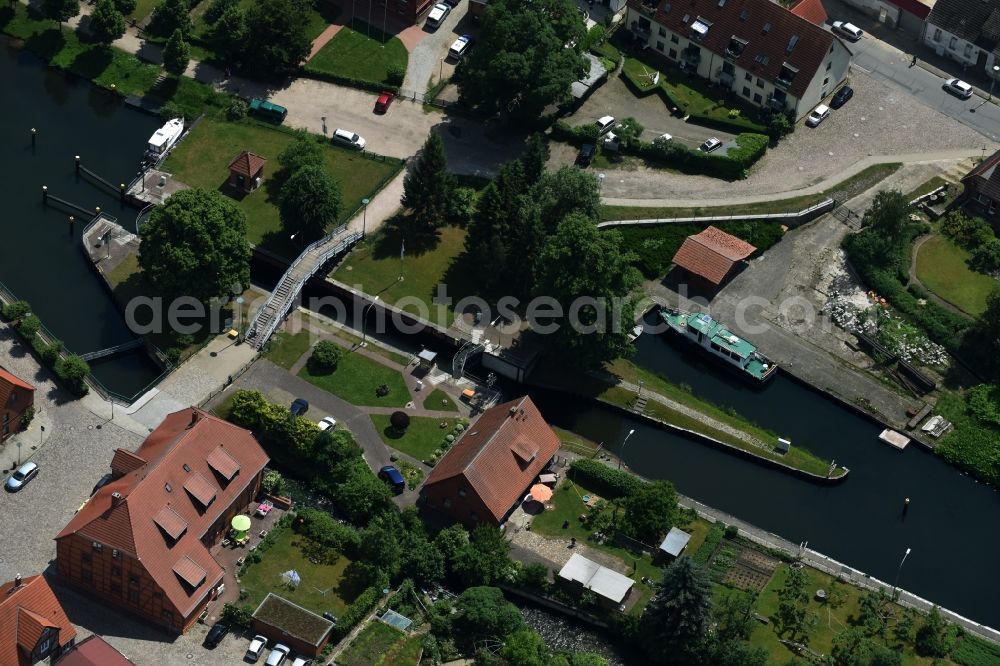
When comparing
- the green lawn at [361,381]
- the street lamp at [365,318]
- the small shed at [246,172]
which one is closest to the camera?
the green lawn at [361,381]

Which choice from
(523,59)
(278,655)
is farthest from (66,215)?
(278,655)

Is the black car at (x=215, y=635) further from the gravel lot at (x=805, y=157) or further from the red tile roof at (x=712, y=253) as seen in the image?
the gravel lot at (x=805, y=157)

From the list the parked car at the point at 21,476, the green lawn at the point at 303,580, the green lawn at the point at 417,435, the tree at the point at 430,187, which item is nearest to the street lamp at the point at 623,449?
the green lawn at the point at 417,435

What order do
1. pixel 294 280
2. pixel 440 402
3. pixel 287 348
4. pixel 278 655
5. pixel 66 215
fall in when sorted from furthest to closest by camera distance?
1. pixel 66 215
2. pixel 294 280
3. pixel 287 348
4. pixel 440 402
5. pixel 278 655

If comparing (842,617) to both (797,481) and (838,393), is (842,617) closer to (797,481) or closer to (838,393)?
(797,481)

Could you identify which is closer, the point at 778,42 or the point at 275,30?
the point at 778,42

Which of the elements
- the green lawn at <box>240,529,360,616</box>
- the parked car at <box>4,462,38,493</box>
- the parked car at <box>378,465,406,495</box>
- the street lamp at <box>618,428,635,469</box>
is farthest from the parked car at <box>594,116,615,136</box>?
the parked car at <box>4,462,38,493</box>

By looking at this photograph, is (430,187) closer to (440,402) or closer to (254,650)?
(440,402)
